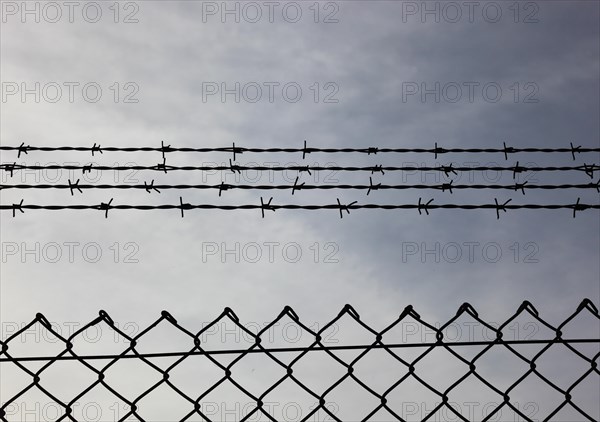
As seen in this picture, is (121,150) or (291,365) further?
(121,150)

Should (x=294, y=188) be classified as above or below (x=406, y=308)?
above

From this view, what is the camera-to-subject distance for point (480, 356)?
2.92 meters

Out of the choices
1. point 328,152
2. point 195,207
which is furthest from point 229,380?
point 328,152

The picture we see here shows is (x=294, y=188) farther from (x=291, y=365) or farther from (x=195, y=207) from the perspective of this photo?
(x=291, y=365)

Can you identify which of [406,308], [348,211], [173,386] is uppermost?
[348,211]

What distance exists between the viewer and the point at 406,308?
2.91 metres

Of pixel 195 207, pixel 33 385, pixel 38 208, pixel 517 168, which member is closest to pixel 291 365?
→ pixel 33 385

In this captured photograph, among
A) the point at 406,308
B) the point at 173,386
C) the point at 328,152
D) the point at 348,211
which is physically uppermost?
the point at 328,152

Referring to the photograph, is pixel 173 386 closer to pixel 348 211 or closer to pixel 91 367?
pixel 91 367

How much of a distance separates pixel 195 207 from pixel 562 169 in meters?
2.37

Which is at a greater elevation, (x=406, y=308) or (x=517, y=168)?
(x=517, y=168)

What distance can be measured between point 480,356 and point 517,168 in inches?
98.3

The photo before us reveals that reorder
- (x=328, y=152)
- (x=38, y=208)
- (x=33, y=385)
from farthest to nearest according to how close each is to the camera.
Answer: (x=328, y=152) → (x=38, y=208) → (x=33, y=385)

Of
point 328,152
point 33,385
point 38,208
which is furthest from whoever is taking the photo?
point 328,152
